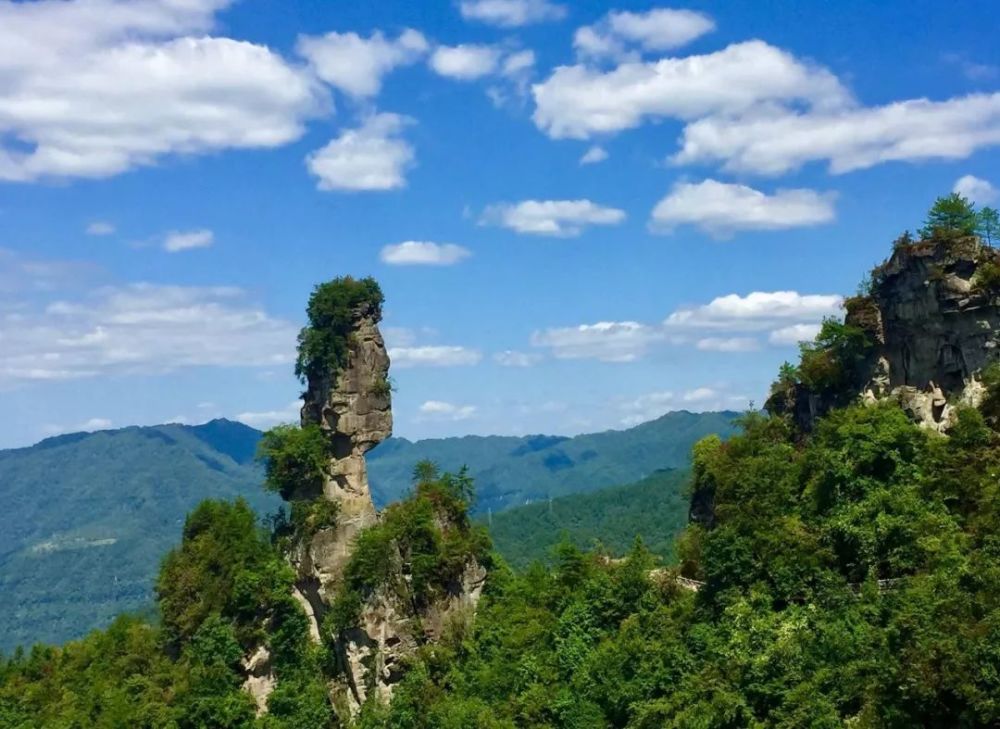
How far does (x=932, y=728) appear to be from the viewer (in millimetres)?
24422

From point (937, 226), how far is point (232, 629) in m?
35.4

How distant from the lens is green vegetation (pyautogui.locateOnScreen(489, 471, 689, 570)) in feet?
493

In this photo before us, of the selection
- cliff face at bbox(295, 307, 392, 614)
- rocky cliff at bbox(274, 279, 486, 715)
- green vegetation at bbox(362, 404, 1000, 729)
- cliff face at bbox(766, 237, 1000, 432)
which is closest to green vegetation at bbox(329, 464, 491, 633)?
rocky cliff at bbox(274, 279, 486, 715)

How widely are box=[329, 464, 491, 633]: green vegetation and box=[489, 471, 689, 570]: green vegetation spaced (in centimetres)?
8835

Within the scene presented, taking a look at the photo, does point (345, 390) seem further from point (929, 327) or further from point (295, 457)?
point (929, 327)

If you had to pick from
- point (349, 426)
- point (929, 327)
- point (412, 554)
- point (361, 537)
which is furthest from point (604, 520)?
point (929, 327)

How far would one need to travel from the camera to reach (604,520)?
582 feet

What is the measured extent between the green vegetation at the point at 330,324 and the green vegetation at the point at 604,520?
9022 cm

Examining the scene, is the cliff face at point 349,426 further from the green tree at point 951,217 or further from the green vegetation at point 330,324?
the green tree at point 951,217

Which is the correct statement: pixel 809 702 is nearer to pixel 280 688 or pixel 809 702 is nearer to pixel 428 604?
pixel 428 604

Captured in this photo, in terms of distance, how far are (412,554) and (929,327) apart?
950 inches

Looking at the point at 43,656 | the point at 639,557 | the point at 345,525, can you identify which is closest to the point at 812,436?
the point at 639,557

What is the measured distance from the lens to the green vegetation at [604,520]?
150 m

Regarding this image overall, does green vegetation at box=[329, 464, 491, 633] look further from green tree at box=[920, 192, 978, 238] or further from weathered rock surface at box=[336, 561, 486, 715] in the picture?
green tree at box=[920, 192, 978, 238]
